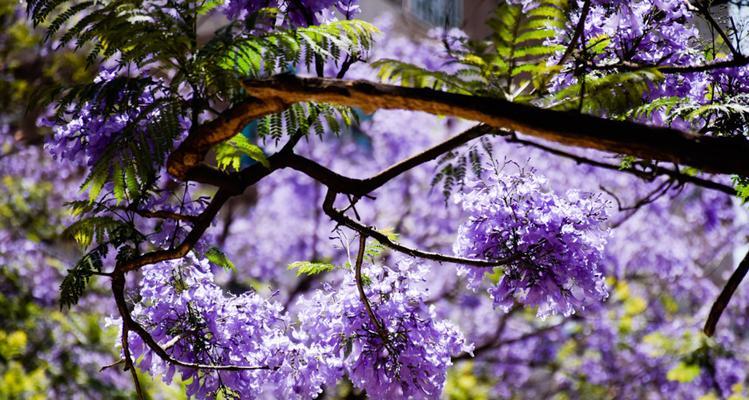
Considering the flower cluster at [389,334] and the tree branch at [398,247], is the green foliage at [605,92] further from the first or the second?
the flower cluster at [389,334]

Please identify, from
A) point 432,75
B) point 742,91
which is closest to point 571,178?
point 742,91

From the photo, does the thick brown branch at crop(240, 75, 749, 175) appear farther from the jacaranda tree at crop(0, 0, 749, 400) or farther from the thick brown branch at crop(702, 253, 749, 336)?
Answer: the thick brown branch at crop(702, 253, 749, 336)

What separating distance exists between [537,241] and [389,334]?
437 mm

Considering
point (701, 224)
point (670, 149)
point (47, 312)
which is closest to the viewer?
point (670, 149)

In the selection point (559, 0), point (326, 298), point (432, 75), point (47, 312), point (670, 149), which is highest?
point (559, 0)

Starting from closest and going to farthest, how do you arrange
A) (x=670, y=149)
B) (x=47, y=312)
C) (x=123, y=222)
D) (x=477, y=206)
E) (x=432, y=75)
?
(x=670, y=149) < (x=432, y=75) < (x=477, y=206) < (x=123, y=222) < (x=47, y=312)

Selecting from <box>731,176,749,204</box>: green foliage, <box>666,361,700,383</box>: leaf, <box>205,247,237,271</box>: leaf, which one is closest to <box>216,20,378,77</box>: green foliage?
<box>205,247,237,271</box>: leaf

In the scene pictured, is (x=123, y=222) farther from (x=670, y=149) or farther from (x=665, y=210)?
(x=665, y=210)

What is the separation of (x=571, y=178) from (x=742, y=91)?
18.7 feet

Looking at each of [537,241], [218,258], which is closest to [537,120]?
Result: [537,241]

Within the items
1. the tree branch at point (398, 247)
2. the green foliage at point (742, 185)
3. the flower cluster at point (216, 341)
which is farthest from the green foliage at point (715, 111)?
the flower cluster at point (216, 341)

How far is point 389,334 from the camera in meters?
2.10

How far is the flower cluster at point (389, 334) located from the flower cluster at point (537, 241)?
6.2 inches

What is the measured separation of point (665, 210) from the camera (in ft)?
27.0
